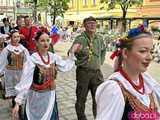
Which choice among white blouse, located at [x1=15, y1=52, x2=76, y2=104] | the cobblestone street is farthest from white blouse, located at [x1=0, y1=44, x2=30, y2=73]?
white blouse, located at [x1=15, y1=52, x2=76, y2=104]

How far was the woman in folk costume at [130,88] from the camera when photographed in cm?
289

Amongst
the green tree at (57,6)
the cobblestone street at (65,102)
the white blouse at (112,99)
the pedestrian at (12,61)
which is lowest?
the cobblestone street at (65,102)

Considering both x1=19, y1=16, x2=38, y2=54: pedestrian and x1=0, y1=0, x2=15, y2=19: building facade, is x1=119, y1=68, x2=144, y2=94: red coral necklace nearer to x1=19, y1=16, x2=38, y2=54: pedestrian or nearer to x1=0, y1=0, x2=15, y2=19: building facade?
x1=19, y1=16, x2=38, y2=54: pedestrian

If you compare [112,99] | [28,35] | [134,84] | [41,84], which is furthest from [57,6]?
[112,99]

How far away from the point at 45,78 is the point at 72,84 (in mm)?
6210

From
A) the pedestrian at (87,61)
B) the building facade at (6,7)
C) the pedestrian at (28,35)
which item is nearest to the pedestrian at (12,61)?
the pedestrian at (28,35)

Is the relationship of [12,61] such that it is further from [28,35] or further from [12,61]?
[28,35]

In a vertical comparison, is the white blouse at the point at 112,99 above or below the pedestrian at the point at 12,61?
above

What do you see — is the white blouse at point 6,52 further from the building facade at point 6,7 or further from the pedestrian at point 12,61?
the building facade at point 6,7

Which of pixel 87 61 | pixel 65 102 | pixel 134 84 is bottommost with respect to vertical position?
pixel 65 102

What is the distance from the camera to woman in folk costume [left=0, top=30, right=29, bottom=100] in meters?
8.24

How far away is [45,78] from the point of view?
567 centimetres

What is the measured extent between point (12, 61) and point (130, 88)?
5.54 m

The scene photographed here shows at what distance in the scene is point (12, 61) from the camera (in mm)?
8320
